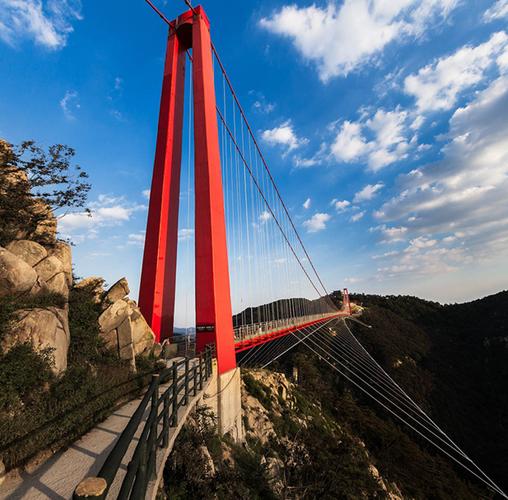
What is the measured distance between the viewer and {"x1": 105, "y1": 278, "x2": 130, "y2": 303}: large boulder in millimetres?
9433

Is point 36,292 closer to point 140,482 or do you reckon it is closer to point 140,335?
point 140,335

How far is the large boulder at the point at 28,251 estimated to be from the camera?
7.54 m

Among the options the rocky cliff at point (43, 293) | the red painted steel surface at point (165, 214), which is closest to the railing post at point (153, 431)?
the rocky cliff at point (43, 293)

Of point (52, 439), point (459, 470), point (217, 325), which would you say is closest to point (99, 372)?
point (52, 439)

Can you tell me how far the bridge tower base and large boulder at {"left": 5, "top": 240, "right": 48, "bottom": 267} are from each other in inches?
239

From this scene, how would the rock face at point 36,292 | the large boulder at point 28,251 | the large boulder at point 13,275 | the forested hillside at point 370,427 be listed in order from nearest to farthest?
the rock face at point 36,292
the large boulder at point 13,275
the forested hillside at point 370,427
the large boulder at point 28,251

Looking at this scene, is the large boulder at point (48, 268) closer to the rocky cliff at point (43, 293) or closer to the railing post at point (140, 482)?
the rocky cliff at point (43, 293)

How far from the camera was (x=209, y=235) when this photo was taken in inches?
397

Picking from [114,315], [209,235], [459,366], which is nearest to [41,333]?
[114,315]

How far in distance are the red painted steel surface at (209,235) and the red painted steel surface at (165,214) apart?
2.15 meters

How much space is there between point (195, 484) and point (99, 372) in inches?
148

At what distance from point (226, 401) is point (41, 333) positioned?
224 inches

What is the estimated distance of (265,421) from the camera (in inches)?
531

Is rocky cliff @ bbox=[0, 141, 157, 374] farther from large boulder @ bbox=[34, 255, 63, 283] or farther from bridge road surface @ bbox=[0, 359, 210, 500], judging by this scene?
bridge road surface @ bbox=[0, 359, 210, 500]
